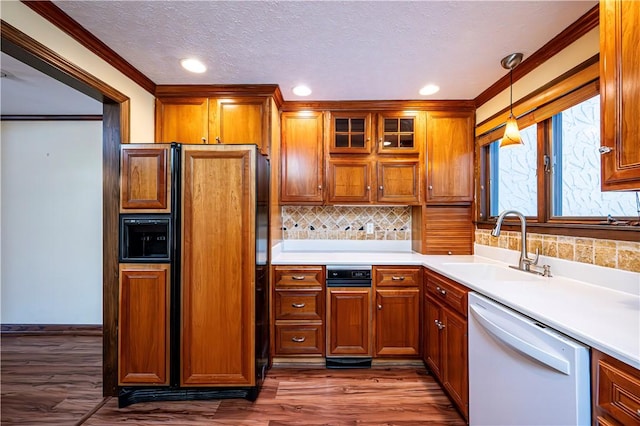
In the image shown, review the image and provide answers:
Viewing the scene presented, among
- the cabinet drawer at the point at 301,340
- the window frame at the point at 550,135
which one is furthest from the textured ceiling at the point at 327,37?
the cabinet drawer at the point at 301,340

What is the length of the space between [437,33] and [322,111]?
4.02 ft

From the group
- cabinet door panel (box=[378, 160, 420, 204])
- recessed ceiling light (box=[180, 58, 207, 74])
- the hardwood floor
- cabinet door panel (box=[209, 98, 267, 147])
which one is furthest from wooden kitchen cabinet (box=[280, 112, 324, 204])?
the hardwood floor

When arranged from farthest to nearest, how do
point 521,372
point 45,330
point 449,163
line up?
point 45,330, point 449,163, point 521,372

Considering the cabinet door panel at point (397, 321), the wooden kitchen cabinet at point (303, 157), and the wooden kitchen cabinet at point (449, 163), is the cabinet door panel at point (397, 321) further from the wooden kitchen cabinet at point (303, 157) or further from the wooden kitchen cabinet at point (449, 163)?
the wooden kitchen cabinet at point (303, 157)

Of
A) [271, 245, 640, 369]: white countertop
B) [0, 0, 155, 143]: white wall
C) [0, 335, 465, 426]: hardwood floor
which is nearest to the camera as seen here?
[271, 245, 640, 369]: white countertop

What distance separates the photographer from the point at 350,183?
2.67 m

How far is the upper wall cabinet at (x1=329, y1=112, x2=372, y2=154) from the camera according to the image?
2650 millimetres

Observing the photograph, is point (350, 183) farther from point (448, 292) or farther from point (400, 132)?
point (448, 292)

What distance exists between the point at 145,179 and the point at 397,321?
2218mm

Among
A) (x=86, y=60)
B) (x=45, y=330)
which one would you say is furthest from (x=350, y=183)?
(x=45, y=330)

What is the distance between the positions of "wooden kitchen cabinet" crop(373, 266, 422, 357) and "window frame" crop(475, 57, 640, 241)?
96 cm

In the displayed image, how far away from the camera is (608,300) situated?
49.6 inches

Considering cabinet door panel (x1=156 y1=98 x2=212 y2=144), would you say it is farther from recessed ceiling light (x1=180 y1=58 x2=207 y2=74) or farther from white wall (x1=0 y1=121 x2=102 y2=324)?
white wall (x1=0 y1=121 x2=102 y2=324)

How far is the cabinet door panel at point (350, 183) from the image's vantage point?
2.66 m
